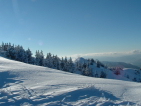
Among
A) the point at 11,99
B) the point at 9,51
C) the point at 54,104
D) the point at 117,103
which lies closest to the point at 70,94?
the point at 54,104

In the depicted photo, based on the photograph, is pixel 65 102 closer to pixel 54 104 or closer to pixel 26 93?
pixel 54 104

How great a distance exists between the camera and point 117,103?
408 cm

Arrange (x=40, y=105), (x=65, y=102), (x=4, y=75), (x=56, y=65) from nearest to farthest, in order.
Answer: (x=40, y=105), (x=65, y=102), (x=4, y=75), (x=56, y=65)

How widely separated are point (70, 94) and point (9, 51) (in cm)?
4879

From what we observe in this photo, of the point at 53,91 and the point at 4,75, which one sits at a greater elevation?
the point at 4,75

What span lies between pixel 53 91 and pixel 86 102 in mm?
1826

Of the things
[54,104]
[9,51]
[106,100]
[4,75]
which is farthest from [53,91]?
[9,51]

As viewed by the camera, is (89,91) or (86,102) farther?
(89,91)

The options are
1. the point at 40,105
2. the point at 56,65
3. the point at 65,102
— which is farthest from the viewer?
the point at 56,65

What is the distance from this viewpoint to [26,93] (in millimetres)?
4660

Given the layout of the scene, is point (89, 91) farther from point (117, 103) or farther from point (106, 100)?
Answer: point (117, 103)

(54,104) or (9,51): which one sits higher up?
(9,51)

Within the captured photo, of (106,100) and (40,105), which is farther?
(106,100)

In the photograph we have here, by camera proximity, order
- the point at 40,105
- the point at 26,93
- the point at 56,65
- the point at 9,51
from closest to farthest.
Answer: the point at 40,105
the point at 26,93
the point at 9,51
the point at 56,65
